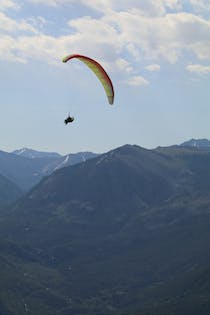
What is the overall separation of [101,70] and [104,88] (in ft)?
7.96

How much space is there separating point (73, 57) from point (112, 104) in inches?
304

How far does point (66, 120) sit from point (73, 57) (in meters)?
8.05

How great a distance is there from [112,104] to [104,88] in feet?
12.2

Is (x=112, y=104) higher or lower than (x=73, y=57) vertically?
lower

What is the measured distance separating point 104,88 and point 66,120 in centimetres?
717

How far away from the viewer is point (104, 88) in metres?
69.2

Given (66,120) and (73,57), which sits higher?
(73,57)

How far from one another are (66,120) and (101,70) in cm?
821

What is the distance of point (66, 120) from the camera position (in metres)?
66.2

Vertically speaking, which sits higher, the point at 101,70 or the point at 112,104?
the point at 101,70

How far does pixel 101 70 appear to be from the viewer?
6831cm

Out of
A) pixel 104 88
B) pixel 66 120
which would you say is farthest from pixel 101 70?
pixel 66 120

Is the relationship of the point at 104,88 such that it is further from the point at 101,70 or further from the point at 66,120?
the point at 66,120
